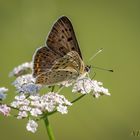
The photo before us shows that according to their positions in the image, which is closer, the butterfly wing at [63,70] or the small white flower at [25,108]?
the small white flower at [25,108]

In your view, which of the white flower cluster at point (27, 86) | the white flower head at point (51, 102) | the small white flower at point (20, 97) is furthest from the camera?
the white flower cluster at point (27, 86)

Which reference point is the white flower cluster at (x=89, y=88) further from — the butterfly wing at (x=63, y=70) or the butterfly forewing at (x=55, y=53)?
the butterfly forewing at (x=55, y=53)

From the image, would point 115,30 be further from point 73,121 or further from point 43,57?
point 43,57

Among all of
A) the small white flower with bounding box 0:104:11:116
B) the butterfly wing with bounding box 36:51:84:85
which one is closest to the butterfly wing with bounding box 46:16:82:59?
the butterfly wing with bounding box 36:51:84:85

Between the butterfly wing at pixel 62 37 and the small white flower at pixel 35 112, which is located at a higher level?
the butterfly wing at pixel 62 37

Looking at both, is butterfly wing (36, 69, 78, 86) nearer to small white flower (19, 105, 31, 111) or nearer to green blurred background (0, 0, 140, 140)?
→ small white flower (19, 105, 31, 111)

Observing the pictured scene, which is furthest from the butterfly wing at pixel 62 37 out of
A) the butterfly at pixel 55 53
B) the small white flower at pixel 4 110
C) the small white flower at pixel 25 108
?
the small white flower at pixel 4 110

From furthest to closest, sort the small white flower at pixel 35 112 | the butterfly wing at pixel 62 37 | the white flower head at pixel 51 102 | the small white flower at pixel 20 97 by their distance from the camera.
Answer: the butterfly wing at pixel 62 37
the small white flower at pixel 20 97
the white flower head at pixel 51 102
the small white flower at pixel 35 112

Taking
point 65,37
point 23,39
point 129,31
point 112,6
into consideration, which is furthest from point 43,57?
point 112,6
